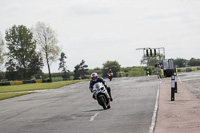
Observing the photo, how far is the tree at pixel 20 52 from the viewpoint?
9138 cm

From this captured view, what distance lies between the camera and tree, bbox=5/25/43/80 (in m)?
91.4

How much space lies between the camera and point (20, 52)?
304 ft

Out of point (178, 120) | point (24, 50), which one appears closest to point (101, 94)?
point (178, 120)

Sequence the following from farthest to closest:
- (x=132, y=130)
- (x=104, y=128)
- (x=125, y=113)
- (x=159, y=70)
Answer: (x=159, y=70), (x=125, y=113), (x=104, y=128), (x=132, y=130)

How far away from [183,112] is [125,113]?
7.14 feet

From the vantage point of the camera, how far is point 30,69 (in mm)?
97562

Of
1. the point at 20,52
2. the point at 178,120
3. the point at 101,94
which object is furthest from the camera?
the point at 20,52

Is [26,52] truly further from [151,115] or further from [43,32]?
[151,115]

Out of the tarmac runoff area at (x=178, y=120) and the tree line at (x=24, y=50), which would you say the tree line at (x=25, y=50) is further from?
the tarmac runoff area at (x=178, y=120)

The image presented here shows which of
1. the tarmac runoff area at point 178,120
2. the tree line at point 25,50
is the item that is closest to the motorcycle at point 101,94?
the tarmac runoff area at point 178,120

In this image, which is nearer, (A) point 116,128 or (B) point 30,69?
(A) point 116,128

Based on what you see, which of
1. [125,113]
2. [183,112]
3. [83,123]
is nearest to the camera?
[83,123]

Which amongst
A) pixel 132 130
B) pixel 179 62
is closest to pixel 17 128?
pixel 132 130

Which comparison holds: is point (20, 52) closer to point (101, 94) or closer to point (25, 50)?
point (25, 50)
